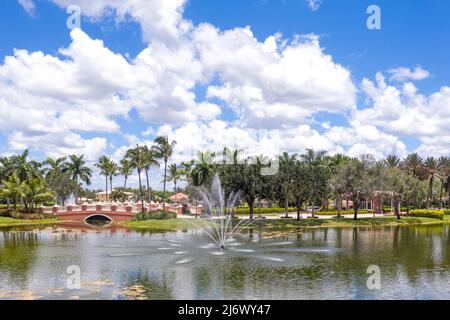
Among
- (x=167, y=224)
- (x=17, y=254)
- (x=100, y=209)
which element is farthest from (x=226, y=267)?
(x=100, y=209)

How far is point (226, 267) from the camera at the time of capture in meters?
36.2

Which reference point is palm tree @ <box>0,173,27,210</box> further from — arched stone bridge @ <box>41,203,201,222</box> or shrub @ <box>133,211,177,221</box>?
shrub @ <box>133,211,177,221</box>

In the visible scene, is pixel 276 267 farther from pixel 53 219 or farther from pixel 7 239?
pixel 53 219

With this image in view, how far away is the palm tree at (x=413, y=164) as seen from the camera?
112 m

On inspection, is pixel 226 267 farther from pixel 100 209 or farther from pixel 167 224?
pixel 100 209

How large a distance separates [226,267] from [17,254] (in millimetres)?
20674

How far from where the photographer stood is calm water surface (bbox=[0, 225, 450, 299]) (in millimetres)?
27766

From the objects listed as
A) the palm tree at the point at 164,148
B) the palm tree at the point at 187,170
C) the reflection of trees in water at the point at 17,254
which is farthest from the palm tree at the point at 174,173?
the reflection of trees in water at the point at 17,254

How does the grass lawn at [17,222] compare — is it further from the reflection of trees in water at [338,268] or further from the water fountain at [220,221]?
the reflection of trees in water at [338,268]

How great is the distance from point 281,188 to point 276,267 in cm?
4250

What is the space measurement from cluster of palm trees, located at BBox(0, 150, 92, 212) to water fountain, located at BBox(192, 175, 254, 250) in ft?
105

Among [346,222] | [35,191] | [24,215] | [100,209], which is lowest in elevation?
[346,222]
